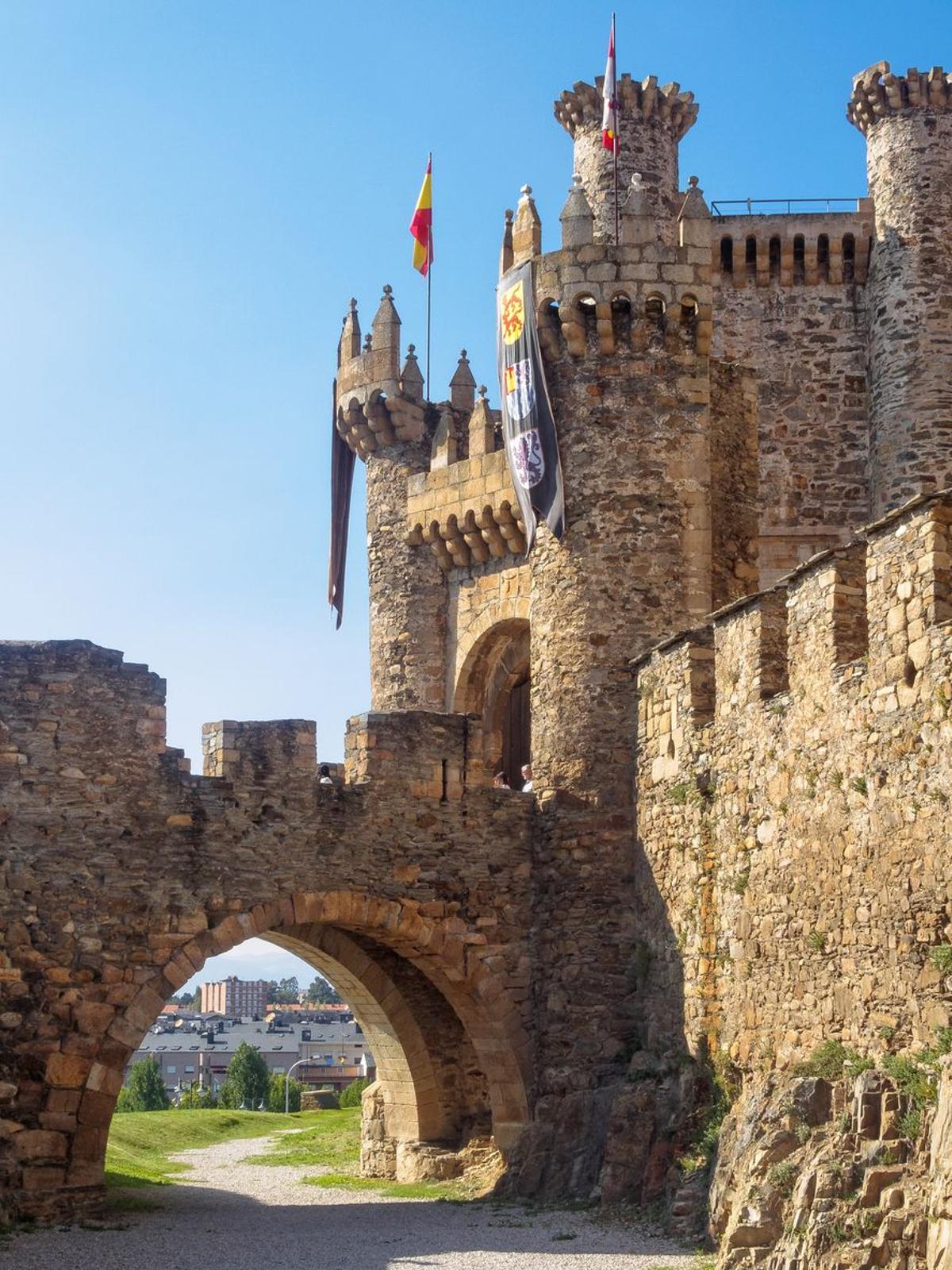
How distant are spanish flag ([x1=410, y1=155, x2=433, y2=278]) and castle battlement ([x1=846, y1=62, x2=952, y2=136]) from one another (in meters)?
5.95

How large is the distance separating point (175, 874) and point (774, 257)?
13798mm

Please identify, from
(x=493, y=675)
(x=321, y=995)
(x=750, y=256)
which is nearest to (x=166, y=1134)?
(x=493, y=675)

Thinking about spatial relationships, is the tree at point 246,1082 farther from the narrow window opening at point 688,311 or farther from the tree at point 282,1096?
the narrow window opening at point 688,311

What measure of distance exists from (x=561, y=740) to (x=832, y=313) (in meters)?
10.3

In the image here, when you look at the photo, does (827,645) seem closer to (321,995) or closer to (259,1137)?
(259,1137)

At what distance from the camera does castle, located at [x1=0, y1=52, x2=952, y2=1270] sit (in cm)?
1388

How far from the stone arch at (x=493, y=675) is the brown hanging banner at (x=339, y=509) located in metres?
3.55

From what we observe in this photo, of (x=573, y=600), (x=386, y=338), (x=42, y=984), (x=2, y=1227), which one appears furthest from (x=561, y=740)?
(x=386, y=338)

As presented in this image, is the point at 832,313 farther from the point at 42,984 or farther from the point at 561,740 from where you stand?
the point at 42,984

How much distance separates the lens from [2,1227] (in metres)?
16.2

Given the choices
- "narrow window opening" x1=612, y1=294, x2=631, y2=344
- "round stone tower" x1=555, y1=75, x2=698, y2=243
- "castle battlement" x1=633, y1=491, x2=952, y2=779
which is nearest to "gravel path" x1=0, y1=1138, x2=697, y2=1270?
"castle battlement" x1=633, y1=491, x2=952, y2=779

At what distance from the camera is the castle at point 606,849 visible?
13875mm

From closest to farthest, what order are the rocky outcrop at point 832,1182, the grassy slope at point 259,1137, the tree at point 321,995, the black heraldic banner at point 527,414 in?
the rocky outcrop at point 832,1182
the black heraldic banner at point 527,414
the grassy slope at point 259,1137
the tree at point 321,995

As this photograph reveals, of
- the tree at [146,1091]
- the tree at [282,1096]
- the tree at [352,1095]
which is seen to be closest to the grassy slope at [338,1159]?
the tree at [352,1095]
